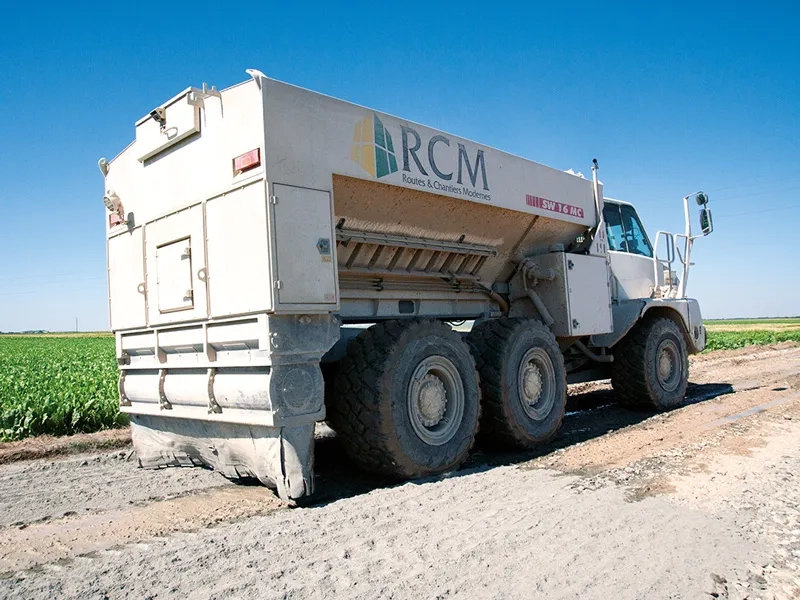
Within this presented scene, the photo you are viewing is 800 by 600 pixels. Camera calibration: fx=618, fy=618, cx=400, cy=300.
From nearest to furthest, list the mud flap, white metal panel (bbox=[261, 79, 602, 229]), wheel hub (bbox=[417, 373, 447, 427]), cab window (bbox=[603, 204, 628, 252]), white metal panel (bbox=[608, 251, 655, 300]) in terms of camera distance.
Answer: the mud flap → white metal panel (bbox=[261, 79, 602, 229]) → wheel hub (bbox=[417, 373, 447, 427]) → cab window (bbox=[603, 204, 628, 252]) → white metal panel (bbox=[608, 251, 655, 300])

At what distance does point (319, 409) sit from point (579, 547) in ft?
6.49

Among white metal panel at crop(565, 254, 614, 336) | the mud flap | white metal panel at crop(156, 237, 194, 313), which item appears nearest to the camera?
the mud flap

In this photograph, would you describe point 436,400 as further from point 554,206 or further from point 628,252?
point 628,252

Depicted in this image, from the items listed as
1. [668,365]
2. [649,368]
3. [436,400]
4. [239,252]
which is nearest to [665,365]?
[668,365]

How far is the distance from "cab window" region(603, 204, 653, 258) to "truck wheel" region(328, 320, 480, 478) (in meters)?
4.18

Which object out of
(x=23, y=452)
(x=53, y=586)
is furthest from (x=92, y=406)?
(x=53, y=586)

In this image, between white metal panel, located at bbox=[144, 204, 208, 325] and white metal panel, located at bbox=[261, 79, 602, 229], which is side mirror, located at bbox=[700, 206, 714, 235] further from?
white metal panel, located at bbox=[144, 204, 208, 325]

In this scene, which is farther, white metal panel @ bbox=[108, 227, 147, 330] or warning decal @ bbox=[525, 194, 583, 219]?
warning decal @ bbox=[525, 194, 583, 219]

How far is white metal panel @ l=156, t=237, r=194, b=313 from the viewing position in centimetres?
503

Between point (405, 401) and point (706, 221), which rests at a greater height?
point (706, 221)

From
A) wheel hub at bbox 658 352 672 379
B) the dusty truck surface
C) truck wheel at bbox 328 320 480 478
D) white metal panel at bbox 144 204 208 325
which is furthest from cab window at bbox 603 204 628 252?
white metal panel at bbox 144 204 208 325

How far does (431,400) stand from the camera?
5309 millimetres

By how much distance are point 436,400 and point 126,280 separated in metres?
3.12

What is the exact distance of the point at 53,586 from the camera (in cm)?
309
